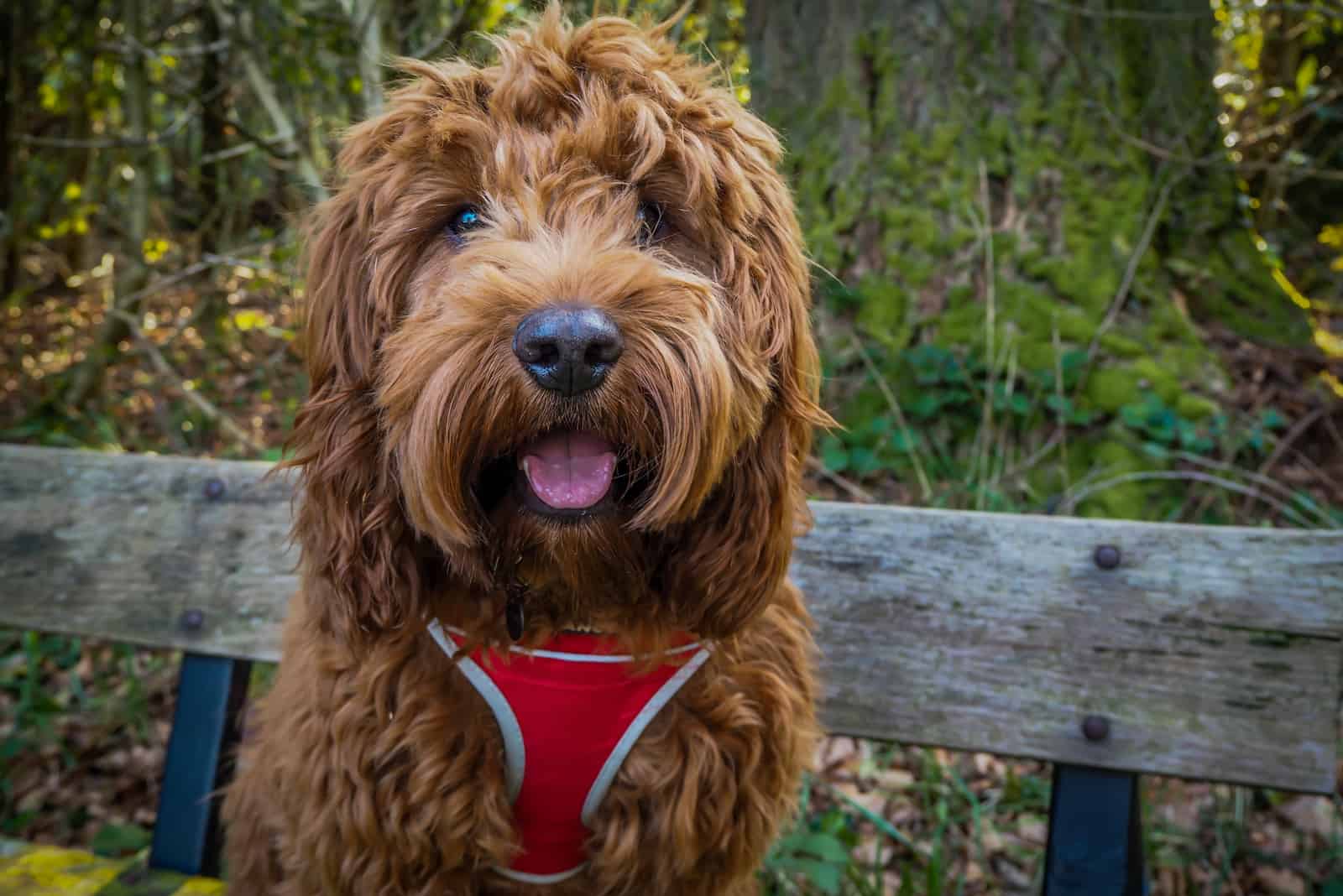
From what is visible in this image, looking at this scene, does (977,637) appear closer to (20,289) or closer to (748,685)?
(748,685)

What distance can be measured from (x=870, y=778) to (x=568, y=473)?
208 centimetres

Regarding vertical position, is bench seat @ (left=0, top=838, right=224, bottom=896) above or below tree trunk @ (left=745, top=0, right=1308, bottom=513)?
below

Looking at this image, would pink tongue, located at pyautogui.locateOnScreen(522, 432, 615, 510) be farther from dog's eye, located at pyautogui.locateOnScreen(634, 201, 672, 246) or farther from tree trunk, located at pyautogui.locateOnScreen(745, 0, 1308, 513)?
tree trunk, located at pyautogui.locateOnScreen(745, 0, 1308, 513)

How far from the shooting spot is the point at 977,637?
209 cm

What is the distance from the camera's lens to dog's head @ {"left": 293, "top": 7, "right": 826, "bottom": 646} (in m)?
1.59

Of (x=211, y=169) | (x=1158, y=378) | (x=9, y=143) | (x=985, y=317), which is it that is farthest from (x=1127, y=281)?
(x=9, y=143)

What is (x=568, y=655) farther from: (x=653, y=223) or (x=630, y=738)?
(x=653, y=223)

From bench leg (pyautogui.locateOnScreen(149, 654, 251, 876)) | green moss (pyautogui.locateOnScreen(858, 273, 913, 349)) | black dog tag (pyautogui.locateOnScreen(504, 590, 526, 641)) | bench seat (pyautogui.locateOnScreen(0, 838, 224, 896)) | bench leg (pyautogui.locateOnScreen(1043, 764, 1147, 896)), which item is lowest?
bench seat (pyautogui.locateOnScreen(0, 838, 224, 896))

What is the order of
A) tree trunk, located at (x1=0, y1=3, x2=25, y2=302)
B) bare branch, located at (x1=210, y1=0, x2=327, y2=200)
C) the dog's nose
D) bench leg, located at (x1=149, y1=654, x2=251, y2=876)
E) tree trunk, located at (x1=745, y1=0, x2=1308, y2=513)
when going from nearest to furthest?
the dog's nose < bench leg, located at (x1=149, y1=654, x2=251, y2=876) < tree trunk, located at (x1=745, y1=0, x2=1308, y2=513) < bare branch, located at (x1=210, y1=0, x2=327, y2=200) < tree trunk, located at (x1=0, y1=3, x2=25, y2=302)

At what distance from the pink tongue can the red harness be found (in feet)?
1.20

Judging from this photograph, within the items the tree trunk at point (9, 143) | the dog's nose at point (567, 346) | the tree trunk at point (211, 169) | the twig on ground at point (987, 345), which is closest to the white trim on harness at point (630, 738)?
the dog's nose at point (567, 346)

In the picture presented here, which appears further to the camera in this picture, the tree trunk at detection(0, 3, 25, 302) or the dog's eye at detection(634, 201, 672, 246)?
the tree trunk at detection(0, 3, 25, 302)

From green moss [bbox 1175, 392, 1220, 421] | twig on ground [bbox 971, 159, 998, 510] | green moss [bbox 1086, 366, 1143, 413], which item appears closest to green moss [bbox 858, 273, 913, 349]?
twig on ground [bbox 971, 159, 998, 510]

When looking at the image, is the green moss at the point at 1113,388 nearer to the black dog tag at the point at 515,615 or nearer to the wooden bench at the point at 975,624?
the wooden bench at the point at 975,624
